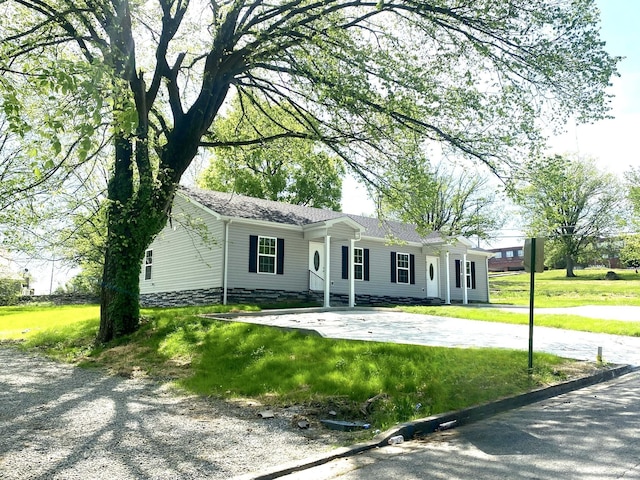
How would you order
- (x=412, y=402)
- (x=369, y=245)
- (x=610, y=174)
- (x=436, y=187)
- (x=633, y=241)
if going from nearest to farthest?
(x=412, y=402) < (x=436, y=187) < (x=369, y=245) < (x=633, y=241) < (x=610, y=174)

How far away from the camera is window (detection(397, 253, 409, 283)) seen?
25.5 meters

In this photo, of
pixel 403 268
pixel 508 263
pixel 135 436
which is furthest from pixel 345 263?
pixel 508 263

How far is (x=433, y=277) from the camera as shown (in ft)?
89.6

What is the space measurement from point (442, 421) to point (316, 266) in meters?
16.3

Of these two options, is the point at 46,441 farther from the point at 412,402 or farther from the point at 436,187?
the point at 436,187

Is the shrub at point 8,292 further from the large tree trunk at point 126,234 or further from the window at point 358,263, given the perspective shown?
the large tree trunk at point 126,234

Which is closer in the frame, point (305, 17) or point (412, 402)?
point (412, 402)

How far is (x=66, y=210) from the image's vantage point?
14594 millimetres

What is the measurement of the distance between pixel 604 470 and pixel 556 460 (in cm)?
44

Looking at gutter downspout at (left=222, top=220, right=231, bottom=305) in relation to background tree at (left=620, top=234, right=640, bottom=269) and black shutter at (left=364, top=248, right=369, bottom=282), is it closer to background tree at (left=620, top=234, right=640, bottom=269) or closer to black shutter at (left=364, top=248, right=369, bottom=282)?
black shutter at (left=364, top=248, right=369, bottom=282)

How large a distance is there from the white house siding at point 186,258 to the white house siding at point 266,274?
0.53m

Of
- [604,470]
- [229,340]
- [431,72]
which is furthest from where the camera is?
[431,72]

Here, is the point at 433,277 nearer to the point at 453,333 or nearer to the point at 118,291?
the point at 453,333

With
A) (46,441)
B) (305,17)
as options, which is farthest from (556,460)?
(305,17)
